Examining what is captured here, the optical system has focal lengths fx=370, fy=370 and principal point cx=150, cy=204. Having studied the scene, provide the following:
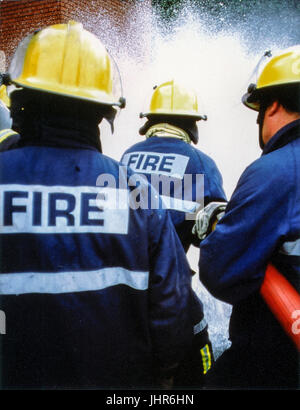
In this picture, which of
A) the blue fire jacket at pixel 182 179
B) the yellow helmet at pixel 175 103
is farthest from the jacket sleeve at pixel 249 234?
the yellow helmet at pixel 175 103

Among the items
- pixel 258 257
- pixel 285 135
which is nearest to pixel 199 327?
pixel 258 257

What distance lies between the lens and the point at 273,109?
177cm

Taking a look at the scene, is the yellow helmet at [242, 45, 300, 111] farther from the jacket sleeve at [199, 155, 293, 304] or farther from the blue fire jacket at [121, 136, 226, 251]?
the blue fire jacket at [121, 136, 226, 251]

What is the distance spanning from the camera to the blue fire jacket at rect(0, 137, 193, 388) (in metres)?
1.35

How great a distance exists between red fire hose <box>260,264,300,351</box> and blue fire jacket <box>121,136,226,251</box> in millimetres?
1056

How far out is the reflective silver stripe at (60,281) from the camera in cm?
133

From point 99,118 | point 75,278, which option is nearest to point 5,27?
point 99,118

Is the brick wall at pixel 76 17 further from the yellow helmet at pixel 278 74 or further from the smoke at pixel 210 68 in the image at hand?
the yellow helmet at pixel 278 74

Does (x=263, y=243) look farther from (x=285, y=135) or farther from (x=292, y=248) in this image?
(x=285, y=135)

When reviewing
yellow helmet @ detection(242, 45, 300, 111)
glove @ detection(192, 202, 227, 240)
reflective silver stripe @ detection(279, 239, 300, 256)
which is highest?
yellow helmet @ detection(242, 45, 300, 111)

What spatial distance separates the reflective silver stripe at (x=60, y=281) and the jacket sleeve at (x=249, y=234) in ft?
1.42

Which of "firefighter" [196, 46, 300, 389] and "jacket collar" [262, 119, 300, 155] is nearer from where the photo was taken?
"firefighter" [196, 46, 300, 389]

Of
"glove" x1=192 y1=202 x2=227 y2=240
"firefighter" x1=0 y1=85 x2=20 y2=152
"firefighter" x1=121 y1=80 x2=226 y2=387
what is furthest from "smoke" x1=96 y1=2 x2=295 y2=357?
"glove" x1=192 y1=202 x2=227 y2=240

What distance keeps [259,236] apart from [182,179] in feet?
3.79
